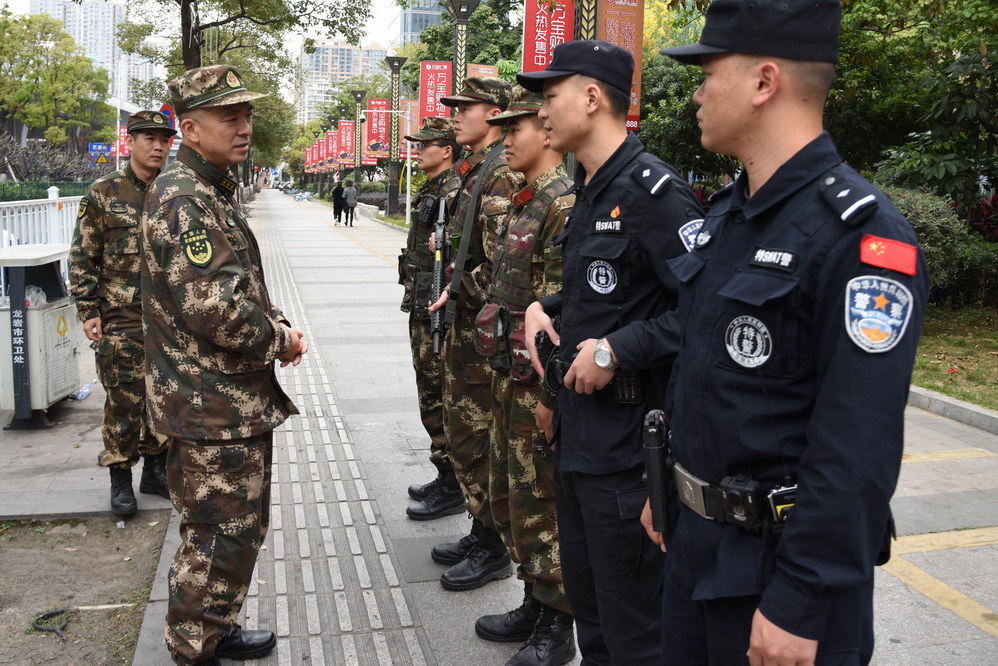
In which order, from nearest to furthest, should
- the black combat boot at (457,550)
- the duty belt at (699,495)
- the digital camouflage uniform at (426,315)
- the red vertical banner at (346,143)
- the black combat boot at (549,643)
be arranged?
the duty belt at (699,495)
the black combat boot at (549,643)
the black combat boot at (457,550)
the digital camouflage uniform at (426,315)
the red vertical banner at (346,143)

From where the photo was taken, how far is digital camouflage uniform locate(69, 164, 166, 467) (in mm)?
4902

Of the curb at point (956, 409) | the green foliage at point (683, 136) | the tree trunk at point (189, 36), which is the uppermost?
the tree trunk at point (189, 36)

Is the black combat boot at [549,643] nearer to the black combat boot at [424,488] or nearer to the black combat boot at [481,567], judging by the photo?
the black combat boot at [481,567]

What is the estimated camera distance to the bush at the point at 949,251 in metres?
9.72

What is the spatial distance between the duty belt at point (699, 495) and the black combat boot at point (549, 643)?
170cm

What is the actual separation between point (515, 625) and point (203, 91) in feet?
7.81

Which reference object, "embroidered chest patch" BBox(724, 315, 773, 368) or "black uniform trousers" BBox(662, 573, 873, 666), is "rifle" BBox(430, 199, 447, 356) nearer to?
"black uniform trousers" BBox(662, 573, 873, 666)

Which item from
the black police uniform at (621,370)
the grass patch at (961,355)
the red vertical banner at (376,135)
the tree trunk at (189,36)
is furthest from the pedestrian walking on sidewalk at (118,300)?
the red vertical banner at (376,135)

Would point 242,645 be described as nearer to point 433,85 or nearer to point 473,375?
point 473,375

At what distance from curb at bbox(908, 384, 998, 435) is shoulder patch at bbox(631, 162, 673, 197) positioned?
4.86m

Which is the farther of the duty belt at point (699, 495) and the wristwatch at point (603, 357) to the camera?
the wristwatch at point (603, 357)

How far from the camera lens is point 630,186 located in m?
2.69

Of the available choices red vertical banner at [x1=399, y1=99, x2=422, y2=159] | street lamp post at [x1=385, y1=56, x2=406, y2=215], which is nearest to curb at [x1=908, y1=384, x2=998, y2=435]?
red vertical banner at [x1=399, y1=99, x2=422, y2=159]

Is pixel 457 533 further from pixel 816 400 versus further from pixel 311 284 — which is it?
pixel 311 284
